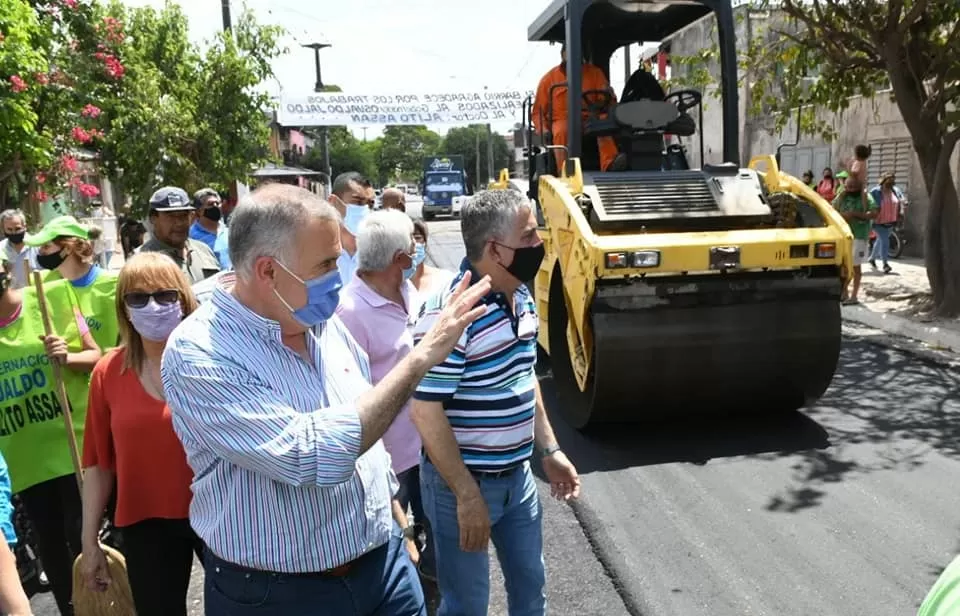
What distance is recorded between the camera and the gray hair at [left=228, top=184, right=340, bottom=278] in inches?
72.7

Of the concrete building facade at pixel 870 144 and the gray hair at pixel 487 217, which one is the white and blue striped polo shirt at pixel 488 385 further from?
the concrete building facade at pixel 870 144

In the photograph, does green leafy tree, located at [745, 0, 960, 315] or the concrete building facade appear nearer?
green leafy tree, located at [745, 0, 960, 315]

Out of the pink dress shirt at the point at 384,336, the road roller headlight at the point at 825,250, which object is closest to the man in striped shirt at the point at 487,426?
the pink dress shirt at the point at 384,336

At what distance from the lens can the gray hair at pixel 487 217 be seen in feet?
8.74

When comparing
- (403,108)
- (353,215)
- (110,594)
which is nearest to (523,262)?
(110,594)

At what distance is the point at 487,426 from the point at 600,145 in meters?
4.70

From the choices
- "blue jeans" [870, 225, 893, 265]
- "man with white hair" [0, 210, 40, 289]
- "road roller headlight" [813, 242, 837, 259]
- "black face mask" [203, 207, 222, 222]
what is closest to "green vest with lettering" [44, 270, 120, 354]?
"black face mask" [203, 207, 222, 222]

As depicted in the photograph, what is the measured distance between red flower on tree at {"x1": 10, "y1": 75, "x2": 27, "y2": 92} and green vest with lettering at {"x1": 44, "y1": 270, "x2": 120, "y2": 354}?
320 cm

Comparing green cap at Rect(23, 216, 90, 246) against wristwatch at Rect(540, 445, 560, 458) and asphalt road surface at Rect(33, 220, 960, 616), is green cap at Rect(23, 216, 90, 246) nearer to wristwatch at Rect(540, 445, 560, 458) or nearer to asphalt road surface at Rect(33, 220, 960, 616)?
asphalt road surface at Rect(33, 220, 960, 616)

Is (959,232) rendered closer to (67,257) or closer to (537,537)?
(537,537)

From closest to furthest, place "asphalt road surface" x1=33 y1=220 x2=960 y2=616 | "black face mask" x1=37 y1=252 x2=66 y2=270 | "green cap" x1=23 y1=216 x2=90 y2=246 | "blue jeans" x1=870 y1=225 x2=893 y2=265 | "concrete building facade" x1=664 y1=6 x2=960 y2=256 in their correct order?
1. "asphalt road surface" x1=33 y1=220 x2=960 y2=616
2. "green cap" x1=23 y1=216 x2=90 y2=246
3. "black face mask" x1=37 y1=252 x2=66 y2=270
4. "blue jeans" x1=870 y1=225 x2=893 y2=265
5. "concrete building facade" x1=664 y1=6 x2=960 y2=256

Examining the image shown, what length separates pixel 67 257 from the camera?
12.7 ft

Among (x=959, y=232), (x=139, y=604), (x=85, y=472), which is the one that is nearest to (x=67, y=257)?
(x=85, y=472)

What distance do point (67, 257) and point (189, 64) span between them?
1194 cm
